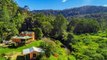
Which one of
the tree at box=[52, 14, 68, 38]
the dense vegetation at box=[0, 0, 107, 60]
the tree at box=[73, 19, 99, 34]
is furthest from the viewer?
the tree at box=[73, 19, 99, 34]

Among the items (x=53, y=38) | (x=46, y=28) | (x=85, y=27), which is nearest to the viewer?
(x=53, y=38)

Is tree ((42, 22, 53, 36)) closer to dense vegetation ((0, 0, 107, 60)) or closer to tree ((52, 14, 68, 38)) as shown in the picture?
dense vegetation ((0, 0, 107, 60))

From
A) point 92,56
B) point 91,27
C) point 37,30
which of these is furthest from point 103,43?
point 91,27

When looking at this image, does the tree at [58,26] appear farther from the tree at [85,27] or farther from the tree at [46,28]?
Answer: the tree at [85,27]

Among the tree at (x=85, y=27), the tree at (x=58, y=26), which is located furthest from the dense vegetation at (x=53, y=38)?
the tree at (x=85, y=27)

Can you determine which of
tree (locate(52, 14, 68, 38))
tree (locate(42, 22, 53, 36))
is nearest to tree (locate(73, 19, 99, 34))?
tree (locate(52, 14, 68, 38))

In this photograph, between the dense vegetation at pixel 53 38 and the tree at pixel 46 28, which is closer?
the dense vegetation at pixel 53 38

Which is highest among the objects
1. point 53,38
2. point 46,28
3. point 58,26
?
point 58,26

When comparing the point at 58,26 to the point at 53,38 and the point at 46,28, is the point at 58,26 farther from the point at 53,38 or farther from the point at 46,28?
the point at 53,38

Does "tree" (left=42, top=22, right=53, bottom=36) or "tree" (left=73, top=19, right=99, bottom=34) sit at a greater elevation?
"tree" (left=42, top=22, right=53, bottom=36)

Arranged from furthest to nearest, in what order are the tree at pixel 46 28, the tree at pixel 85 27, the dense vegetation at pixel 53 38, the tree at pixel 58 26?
the tree at pixel 85 27 < the tree at pixel 58 26 < the tree at pixel 46 28 < the dense vegetation at pixel 53 38

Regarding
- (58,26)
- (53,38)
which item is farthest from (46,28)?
(58,26)
